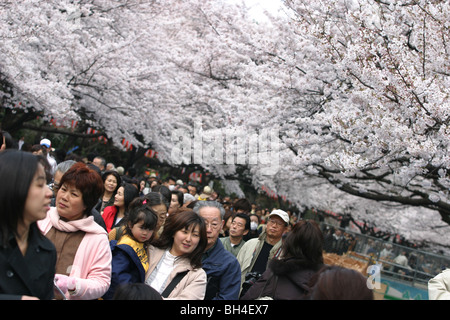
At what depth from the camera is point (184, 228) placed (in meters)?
3.51

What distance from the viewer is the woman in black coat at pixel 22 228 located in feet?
6.38

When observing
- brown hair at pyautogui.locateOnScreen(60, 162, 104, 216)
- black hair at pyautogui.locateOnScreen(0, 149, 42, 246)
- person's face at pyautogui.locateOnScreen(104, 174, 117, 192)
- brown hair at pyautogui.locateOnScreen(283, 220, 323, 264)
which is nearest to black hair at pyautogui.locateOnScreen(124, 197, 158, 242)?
brown hair at pyautogui.locateOnScreen(60, 162, 104, 216)

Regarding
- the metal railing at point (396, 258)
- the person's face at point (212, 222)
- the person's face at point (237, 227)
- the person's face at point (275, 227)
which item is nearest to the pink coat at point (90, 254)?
the person's face at point (212, 222)

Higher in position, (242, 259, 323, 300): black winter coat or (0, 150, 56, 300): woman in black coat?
(0, 150, 56, 300): woman in black coat

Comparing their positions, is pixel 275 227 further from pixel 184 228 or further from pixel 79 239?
pixel 79 239

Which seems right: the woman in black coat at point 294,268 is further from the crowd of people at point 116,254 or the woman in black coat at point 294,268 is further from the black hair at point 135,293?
the black hair at point 135,293

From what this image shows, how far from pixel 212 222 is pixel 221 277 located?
0.67m

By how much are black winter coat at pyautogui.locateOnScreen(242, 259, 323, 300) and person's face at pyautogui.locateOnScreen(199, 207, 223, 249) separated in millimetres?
826

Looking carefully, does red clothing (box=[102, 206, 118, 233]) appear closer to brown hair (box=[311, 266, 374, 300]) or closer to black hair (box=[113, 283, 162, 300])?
black hair (box=[113, 283, 162, 300])

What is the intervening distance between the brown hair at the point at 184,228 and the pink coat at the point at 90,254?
2.45 ft

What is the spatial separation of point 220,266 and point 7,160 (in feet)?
6.78

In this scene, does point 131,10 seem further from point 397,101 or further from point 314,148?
point 397,101

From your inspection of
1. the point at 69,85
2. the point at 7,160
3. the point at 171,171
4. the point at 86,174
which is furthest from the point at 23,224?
the point at 171,171

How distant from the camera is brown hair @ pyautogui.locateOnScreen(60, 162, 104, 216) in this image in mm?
2936
